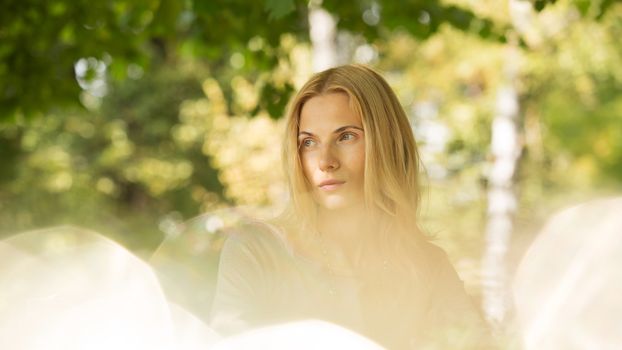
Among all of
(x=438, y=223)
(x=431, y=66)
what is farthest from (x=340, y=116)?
(x=431, y=66)

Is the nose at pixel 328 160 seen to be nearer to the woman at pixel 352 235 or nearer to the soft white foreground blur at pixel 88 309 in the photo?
the woman at pixel 352 235

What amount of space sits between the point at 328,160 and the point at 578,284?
2.24ft

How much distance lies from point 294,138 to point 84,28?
373cm

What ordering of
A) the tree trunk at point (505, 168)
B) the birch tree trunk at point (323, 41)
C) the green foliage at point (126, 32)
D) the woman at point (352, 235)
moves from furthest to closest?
the birch tree trunk at point (323, 41) → the tree trunk at point (505, 168) → the green foliage at point (126, 32) → the woman at point (352, 235)

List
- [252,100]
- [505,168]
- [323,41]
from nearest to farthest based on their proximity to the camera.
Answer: [505,168] → [323,41] → [252,100]

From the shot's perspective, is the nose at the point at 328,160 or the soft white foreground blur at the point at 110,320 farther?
the nose at the point at 328,160

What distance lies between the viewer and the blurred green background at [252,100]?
17.5 ft

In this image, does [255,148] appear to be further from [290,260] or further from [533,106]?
[290,260]

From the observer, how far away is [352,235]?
200 cm

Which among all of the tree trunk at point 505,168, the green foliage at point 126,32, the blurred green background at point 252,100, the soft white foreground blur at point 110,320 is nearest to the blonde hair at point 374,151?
the soft white foreground blur at point 110,320

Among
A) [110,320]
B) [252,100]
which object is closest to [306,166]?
[110,320]

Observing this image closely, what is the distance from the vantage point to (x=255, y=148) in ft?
45.7

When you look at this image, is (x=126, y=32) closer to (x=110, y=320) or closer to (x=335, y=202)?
(x=335, y=202)

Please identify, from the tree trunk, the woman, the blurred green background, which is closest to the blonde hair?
the woman
